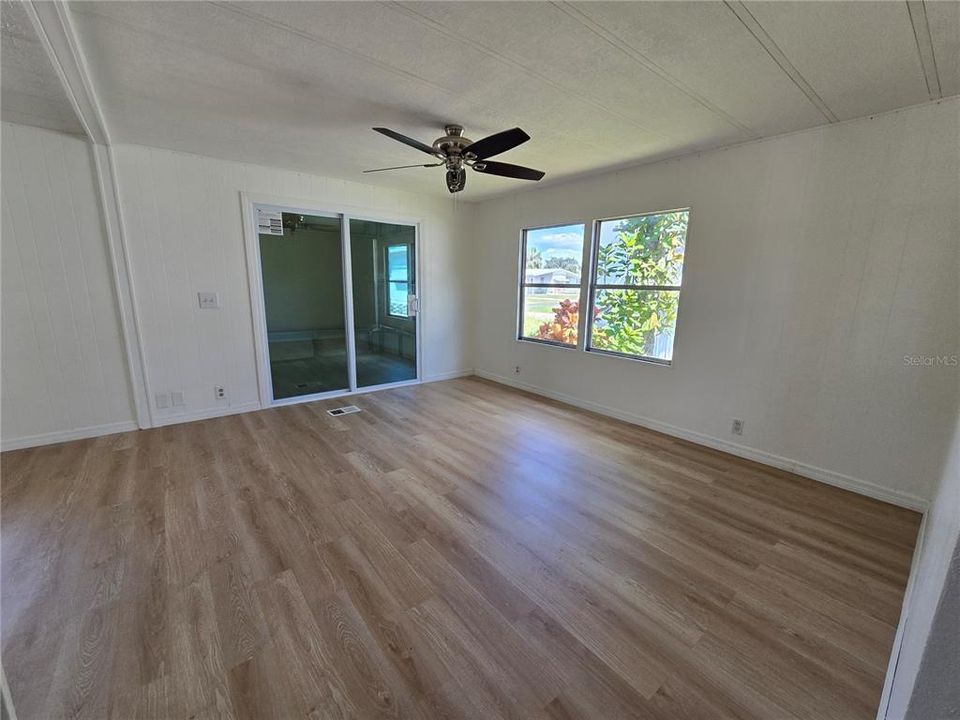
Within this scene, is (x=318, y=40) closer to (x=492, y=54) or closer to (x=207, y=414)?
(x=492, y=54)

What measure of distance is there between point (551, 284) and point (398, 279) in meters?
1.99

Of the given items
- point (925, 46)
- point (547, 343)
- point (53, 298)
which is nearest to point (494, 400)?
point (547, 343)

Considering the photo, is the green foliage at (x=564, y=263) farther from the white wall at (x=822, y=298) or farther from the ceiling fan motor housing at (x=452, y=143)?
the ceiling fan motor housing at (x=452, y=143)

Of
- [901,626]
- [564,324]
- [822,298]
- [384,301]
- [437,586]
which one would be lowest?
[437,586]

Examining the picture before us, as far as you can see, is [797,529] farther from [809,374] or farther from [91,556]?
[91,556]

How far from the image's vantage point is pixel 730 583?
5.88ft

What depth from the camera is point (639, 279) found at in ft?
12.1

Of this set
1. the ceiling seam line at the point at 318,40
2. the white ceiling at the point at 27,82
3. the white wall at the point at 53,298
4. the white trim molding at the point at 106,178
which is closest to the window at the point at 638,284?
the ceiling seam line at the point at 318,40

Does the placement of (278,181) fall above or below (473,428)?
above

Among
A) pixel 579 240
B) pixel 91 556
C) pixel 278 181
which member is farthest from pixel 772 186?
pixel 91 556

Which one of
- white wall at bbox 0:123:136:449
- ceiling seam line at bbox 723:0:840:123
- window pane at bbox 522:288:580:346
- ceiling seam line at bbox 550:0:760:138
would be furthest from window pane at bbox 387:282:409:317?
ceiling seam line at bbox 723:0:840:123

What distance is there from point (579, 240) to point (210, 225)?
12.1ft

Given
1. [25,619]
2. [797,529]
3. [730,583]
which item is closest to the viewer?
[25,619]

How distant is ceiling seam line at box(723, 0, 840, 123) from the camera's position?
4.99 feet
